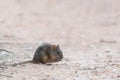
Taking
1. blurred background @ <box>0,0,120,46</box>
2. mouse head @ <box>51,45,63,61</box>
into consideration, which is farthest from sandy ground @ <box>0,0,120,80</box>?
mouse head @ <box>51,45,63,61</box>

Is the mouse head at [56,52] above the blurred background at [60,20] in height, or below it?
below

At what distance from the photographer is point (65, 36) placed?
719 inches

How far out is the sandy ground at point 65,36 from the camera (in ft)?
30.5

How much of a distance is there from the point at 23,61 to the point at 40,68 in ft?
2.82

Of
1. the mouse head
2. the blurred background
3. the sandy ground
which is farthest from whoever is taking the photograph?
the blurred background

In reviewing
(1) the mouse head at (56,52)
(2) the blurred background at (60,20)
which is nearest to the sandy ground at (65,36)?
(2) the blurred background at (60,20)

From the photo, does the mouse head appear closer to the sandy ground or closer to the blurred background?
the sandy ground

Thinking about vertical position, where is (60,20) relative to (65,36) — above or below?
above

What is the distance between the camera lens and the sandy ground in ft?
30.5

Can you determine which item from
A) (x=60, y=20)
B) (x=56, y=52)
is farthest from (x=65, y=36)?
(x=56, y=52)

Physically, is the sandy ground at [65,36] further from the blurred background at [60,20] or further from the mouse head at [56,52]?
the mouse head at [56,52]

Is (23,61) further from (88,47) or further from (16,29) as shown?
(16,29)

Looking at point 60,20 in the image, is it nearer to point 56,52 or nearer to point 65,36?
point 65,36

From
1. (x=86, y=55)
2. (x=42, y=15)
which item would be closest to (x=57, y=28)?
(x=42, y=15)
